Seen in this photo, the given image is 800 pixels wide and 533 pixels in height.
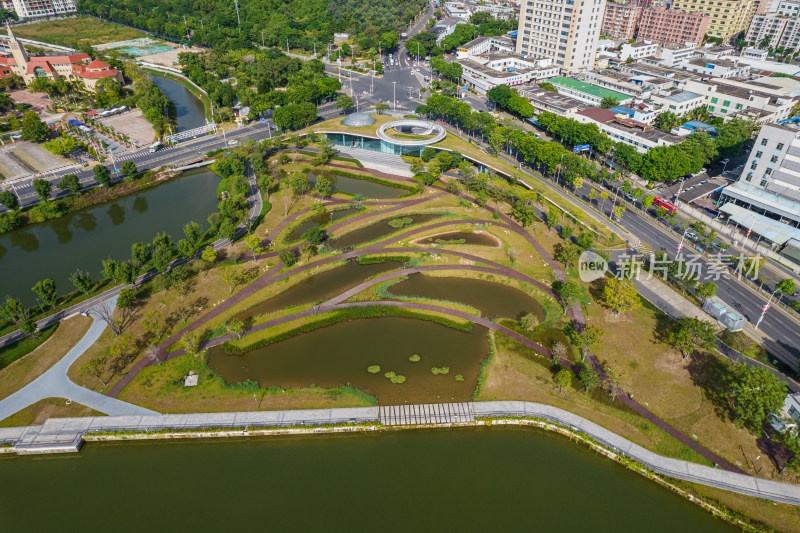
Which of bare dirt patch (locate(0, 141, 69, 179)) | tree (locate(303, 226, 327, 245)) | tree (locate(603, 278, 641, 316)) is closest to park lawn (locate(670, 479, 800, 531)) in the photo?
tree (locate(603, 278, 641, 316))

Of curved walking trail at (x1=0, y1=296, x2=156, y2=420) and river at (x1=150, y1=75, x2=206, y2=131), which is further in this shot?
river at (x1=150, y1=75, x2=206, y2=131)

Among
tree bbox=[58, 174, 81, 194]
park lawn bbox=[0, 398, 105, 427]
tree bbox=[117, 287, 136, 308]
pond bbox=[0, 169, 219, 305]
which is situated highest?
tree bbox=[58, 174, 81, 194]

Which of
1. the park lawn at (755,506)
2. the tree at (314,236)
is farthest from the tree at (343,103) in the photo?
the park lawn at (755,506)

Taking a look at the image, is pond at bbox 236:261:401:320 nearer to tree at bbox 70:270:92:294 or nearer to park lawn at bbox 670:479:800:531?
tree at bbox 70:270:92:294

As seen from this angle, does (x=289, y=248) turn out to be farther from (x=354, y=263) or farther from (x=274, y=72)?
(x=274, y=72)

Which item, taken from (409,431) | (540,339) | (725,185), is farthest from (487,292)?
(725,185)

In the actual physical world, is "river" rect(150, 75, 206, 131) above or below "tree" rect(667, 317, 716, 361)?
above

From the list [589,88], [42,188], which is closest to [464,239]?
[42,188]
